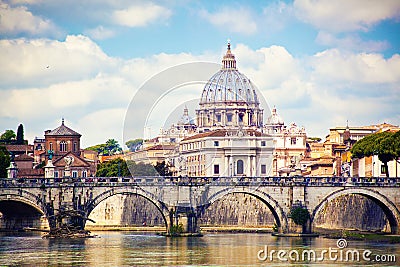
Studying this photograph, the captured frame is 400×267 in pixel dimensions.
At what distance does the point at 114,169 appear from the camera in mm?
109625

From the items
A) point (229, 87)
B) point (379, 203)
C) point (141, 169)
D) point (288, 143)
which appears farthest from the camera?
point (229, 87)

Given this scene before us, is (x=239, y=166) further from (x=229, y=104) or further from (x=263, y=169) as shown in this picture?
(x=229, y=104)

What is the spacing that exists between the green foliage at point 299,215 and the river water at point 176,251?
6.73 feet

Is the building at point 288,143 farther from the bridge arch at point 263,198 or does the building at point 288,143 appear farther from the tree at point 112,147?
the bridge arch at point 263,198

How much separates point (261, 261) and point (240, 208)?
1725 inches

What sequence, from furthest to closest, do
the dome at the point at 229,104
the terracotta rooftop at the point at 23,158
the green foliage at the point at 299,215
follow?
the dome at the point at 229,104 < the terracotta rooftop at the point at 23,158 < the green foliage at the point at 299,215

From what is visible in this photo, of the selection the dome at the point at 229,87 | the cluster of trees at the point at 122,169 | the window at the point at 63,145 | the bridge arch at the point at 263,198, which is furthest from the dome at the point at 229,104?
the bridge arch at the point at 263,198

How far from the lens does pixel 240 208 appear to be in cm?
10431

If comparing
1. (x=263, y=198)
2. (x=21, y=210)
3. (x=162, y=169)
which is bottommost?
(x=21, y=210)

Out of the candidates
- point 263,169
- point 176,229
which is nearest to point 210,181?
point 176,229

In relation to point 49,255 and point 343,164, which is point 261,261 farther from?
point 343,164

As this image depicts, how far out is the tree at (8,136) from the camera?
140m

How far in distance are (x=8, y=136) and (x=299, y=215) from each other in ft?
226

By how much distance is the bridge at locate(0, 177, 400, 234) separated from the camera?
7850 centimetres
